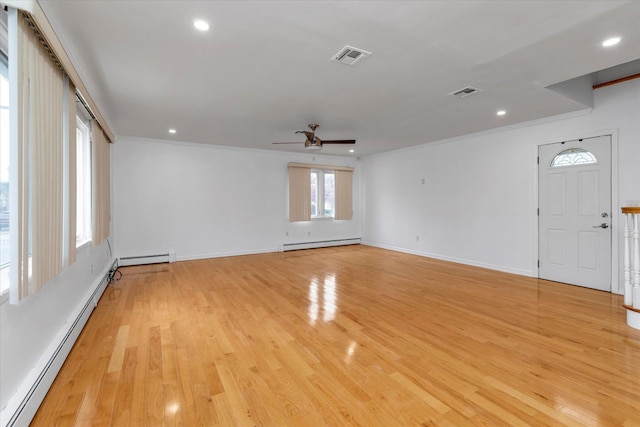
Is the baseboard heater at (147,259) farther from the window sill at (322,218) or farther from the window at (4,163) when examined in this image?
the window at (4,163)

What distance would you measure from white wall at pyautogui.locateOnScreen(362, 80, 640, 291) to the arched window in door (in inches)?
9.5

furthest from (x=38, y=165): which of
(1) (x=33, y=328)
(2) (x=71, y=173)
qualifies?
(1) (x=33, y=328)

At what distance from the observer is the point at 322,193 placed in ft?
Result: 26.7

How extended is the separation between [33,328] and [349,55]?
316cm

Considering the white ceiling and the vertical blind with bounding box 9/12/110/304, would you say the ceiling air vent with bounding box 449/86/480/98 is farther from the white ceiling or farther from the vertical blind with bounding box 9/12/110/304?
the vertical blind with bounding box 9/12/110/304

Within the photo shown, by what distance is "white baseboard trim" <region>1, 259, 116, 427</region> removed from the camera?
1.53 m

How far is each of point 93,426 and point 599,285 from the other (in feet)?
19.3

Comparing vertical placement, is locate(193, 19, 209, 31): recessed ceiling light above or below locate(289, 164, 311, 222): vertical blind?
above

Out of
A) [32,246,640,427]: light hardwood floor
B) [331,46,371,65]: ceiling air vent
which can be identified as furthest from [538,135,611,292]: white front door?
[331,46,371,65]: ceiling air vent

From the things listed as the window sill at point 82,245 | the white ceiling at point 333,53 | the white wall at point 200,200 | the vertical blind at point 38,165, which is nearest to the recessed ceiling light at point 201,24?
the white ceiling at point 333,53

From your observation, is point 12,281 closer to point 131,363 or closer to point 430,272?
point 131,363

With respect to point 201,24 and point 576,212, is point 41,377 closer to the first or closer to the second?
point 201,24

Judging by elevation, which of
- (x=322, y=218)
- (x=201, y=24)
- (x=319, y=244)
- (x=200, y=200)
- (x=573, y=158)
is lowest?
(x=319, y=244)

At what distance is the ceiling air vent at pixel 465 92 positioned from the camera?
11.4 feet
